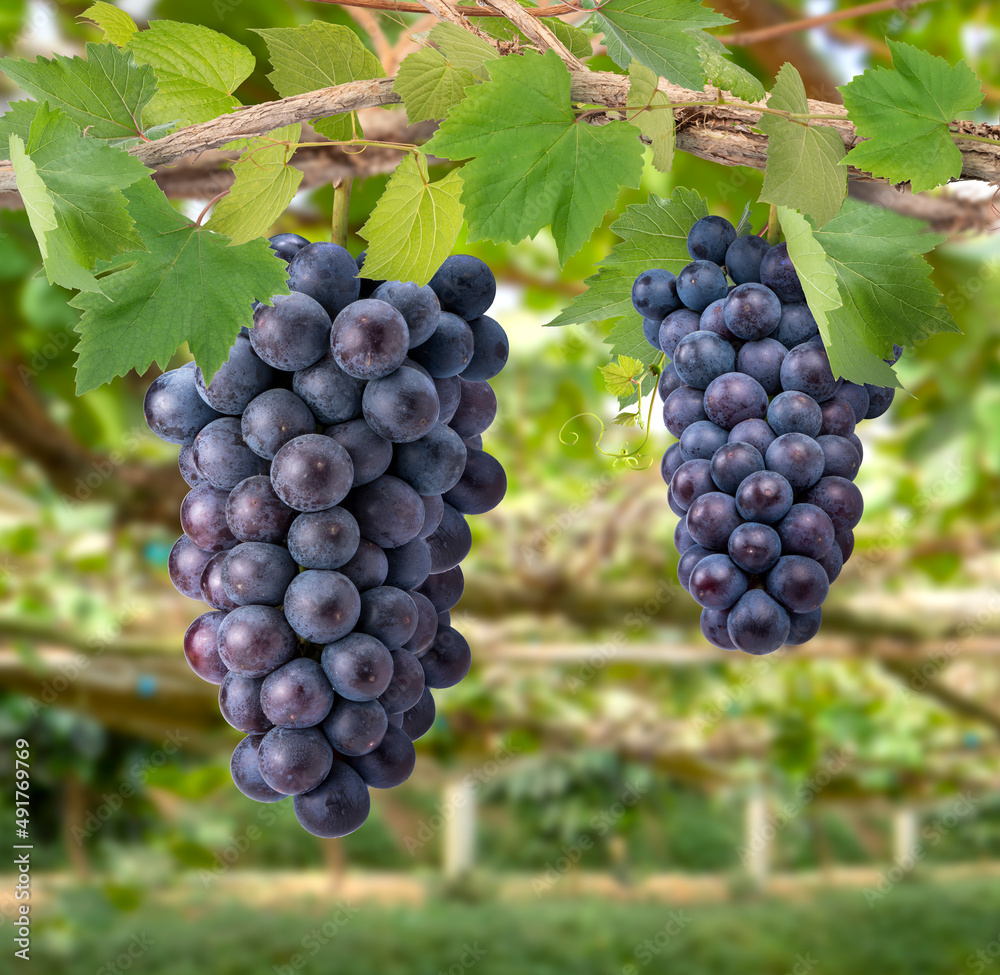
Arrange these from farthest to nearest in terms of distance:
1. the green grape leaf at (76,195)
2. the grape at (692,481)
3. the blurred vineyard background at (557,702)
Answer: the blurred vineyard background at (557,702) < the grape at (692,481) < the green grape leaf at (76,195)

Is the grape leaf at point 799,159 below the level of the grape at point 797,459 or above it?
above

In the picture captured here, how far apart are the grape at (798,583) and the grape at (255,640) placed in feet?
0.76

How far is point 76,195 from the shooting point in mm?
404

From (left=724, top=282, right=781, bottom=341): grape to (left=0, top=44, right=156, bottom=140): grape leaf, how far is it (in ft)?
0.97

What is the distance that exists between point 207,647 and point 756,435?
0.28 m

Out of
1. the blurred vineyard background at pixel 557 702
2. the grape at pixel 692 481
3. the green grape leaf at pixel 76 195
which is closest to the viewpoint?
the green grape leaf at pixel 76 195

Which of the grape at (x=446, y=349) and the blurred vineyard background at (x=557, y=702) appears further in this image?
the blurred vineyard background at (x=557, y=702)

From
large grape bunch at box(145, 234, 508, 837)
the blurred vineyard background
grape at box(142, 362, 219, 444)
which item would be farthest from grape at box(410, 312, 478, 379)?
the blurred vineyard background

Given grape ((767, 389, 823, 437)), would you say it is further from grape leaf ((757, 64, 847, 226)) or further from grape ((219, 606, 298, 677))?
grape ((219, 606, 298, 677))

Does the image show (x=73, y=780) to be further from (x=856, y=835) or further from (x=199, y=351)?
(x=856, y=835)

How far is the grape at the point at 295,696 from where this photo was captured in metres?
0.40

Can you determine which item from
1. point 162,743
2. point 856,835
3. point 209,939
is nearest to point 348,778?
point 162,743

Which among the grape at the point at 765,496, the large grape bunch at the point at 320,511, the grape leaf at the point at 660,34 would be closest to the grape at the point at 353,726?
the large grape bunch at the point at 320,511

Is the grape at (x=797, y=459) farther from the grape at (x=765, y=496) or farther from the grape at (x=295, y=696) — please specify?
the grape at (x=295, y=696)
